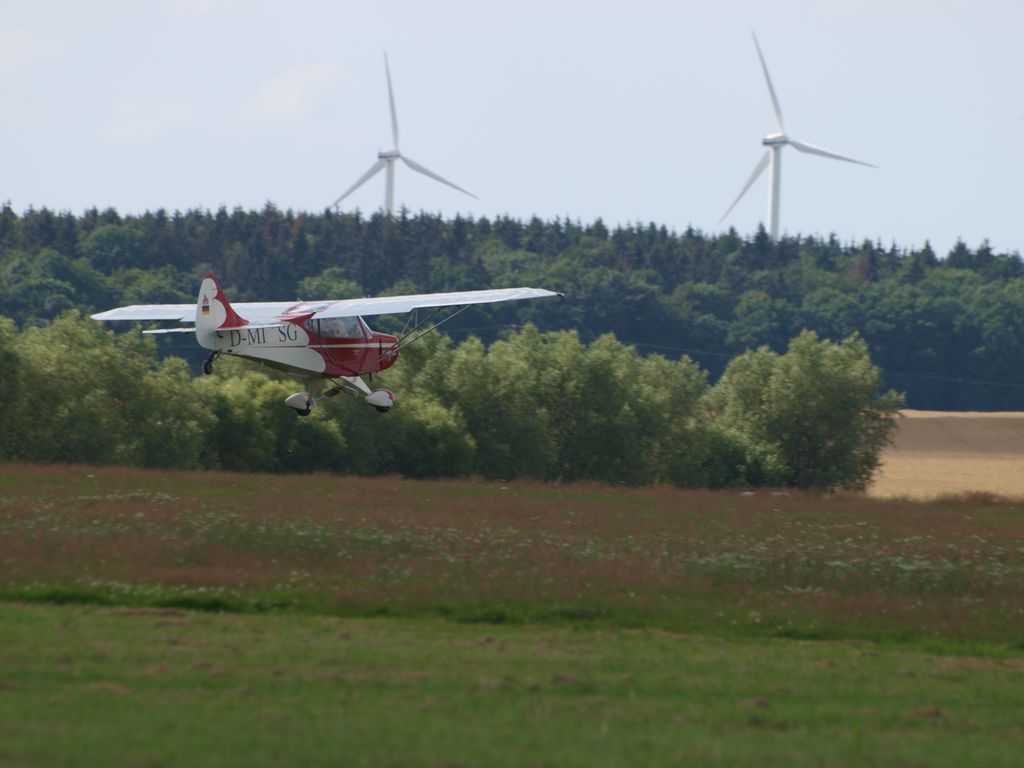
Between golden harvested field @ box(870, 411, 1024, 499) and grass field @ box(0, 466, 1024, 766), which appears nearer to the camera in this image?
grass field @ box(0, 466, 1024, 766)

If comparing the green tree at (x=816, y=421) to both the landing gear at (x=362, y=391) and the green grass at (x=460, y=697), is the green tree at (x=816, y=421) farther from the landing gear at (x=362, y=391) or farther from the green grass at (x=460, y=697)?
the green grass at (x=460, y=697)

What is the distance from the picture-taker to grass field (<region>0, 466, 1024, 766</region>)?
1276cm

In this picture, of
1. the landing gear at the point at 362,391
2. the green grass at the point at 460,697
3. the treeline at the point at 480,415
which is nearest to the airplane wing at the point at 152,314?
the landing gear at the point at 362,391

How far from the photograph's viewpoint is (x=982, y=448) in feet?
342

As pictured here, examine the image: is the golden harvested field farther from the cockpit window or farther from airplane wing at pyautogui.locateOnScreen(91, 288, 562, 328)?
the cockpit window

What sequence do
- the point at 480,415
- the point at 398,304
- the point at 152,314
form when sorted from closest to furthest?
1. the point at 398,304
2. the point at 152,314
3. the point at 480,415

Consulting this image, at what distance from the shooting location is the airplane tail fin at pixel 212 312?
35844 millimetres

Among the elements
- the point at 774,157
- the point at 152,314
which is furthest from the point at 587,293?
the point at 152,314

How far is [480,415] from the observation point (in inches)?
2736

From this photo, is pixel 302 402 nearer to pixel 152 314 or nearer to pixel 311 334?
pixel 311 334

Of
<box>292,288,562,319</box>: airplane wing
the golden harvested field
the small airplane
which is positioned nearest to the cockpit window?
the small airplane

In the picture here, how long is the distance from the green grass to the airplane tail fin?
16.2 metres

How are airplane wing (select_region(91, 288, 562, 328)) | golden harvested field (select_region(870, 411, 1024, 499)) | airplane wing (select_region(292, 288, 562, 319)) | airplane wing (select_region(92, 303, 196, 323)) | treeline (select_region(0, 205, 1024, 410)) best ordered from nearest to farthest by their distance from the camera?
airplane wing (select_region(91, 288, 562, 328))
airplane wing (select_region(292, 288, 562, 319))
airplane wing (select_region(92, 303, 196, 323))
golden harvested field (select_region(870, 411, 1024, 499))
treeline (select_region(0, 205, 1024, 410))

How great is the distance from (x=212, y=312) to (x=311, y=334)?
10.6 feet
